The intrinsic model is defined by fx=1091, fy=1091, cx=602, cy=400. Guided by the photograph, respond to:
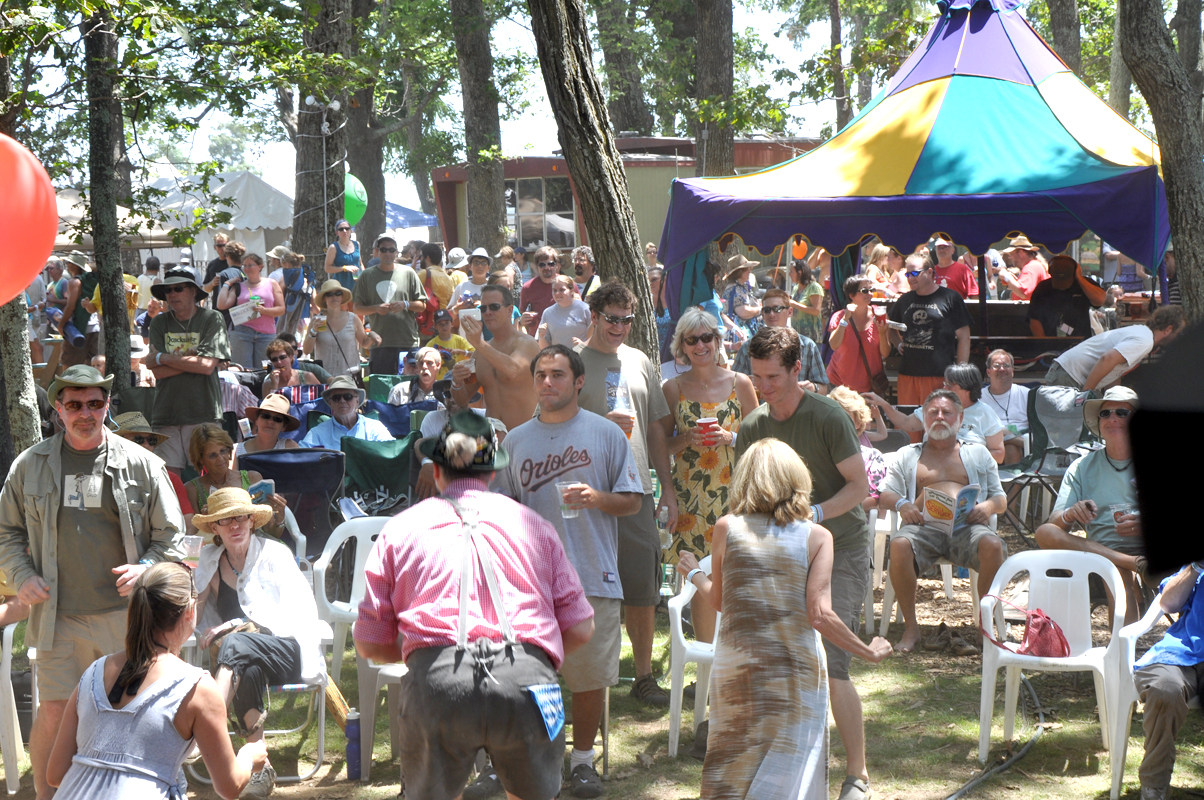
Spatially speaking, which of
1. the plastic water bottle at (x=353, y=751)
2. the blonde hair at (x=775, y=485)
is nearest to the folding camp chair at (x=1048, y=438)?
the blonde hair at (x=775, y=485)

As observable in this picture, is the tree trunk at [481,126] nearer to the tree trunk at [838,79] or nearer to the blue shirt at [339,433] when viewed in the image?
the tree trunk at [838,79]

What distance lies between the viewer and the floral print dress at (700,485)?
211 inches

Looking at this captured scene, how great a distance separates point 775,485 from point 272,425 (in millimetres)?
3949

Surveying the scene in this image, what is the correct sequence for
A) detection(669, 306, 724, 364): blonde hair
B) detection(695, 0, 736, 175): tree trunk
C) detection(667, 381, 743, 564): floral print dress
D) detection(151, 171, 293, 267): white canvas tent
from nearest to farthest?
detection(669, 306, 724, 364): blonde hair, detection(667, 381, 743, 564): floral print dress, detection(695, 0, 736, 175): tree trunk, detection(151, 171, 293, 267): white canvas tent

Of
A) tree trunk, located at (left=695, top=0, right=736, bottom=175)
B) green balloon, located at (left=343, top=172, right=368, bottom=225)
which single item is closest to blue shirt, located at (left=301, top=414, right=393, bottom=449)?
tree trunk, located at (left=695, top=0, right=736, bottom=175)

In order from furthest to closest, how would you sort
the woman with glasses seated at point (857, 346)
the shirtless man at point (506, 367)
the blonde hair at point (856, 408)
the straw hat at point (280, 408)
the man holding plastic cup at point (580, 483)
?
the woman with glasses seated at point (857, 346) < the straw hat at point (280, 408) < the blonde hair at point (856, 408) < the shirtless man at point (506, 367) < the man holding plastic cup at point (580, 483)

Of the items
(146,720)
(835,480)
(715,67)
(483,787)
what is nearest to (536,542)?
(146,720)

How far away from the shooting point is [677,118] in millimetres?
29359

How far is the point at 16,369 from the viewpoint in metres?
6.21

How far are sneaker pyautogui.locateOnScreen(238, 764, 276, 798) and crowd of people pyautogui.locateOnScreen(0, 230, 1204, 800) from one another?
1cm

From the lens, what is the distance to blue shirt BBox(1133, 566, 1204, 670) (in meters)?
4.05

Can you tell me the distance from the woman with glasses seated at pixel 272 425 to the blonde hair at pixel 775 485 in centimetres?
375

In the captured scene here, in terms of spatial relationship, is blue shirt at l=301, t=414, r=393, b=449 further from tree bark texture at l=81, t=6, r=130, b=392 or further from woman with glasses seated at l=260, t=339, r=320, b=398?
tree bark texture at l=81, t=6, r=130, b=392

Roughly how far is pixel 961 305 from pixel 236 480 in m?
5.82
